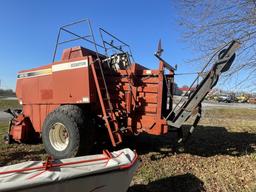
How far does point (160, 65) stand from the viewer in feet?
21.4

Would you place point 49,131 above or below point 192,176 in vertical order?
above

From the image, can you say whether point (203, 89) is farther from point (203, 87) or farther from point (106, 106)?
point (106, 106)

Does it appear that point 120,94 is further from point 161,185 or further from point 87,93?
point 161,185

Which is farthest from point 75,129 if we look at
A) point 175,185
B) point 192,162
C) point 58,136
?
point 192,162

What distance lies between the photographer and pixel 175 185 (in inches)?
212

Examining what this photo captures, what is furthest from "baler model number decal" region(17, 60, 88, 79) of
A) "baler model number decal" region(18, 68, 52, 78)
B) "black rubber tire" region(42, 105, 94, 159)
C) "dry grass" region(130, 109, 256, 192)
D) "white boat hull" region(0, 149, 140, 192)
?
"white boat hull" region(0, 149, 140, 192)

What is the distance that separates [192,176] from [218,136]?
14.8 feet

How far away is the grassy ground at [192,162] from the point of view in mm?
5391

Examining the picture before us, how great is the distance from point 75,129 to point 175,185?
232cm

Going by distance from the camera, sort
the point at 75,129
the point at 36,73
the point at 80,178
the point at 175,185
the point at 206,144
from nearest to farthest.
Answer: the point at 80,178
the point at 175,185
the point at 75,129
the point at 36,73
the point at 206,144

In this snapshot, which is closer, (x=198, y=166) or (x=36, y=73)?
(x=198, y=166)

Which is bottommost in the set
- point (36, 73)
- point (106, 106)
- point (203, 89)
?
point (106, 106)

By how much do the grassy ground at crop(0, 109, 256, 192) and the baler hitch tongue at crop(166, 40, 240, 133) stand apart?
3.14ft

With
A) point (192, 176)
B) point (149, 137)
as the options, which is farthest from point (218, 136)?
point (192, 176)
